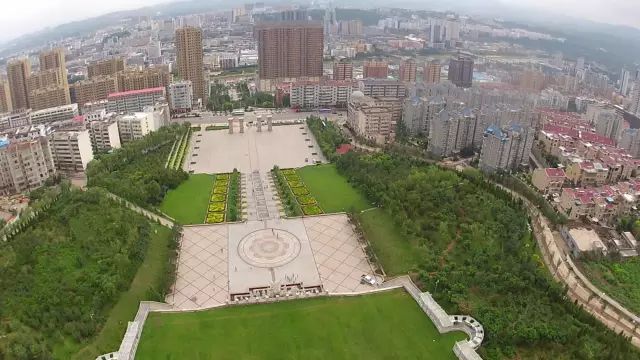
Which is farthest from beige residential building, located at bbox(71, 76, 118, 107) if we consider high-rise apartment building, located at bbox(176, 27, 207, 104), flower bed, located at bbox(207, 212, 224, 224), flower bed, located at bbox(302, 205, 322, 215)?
flower bed, located at bbox(302, 205, 322, 215)

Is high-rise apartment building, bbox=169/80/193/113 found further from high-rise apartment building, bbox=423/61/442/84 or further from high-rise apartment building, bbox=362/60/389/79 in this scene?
high-rise apartment building, bbox=423/61/442/84

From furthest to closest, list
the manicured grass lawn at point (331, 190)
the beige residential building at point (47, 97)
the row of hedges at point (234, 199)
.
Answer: the beige residential building at point (47, 97), the manicured grass lawn at point (331, 190), the row of hedges at point (234, 199)

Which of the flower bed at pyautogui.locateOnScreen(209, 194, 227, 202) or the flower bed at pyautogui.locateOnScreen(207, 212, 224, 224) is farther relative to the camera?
the flower bed at pyautogui.locateOnScreen(209, 194, 227, 202)

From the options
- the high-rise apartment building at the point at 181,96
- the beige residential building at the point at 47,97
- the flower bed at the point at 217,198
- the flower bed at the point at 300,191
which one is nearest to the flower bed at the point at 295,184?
the flower bed at the point at 300,191

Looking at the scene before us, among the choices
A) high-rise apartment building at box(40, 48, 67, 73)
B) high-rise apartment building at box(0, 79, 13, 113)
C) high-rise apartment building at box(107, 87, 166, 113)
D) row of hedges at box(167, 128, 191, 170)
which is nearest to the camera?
row of hedges at box(167, 128, 191, 170)

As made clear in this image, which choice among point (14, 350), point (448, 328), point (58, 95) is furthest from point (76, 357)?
point (58, 95)

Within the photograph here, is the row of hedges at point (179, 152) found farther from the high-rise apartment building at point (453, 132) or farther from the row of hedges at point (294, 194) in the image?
the high-rise apartment building at point (453, 132)
